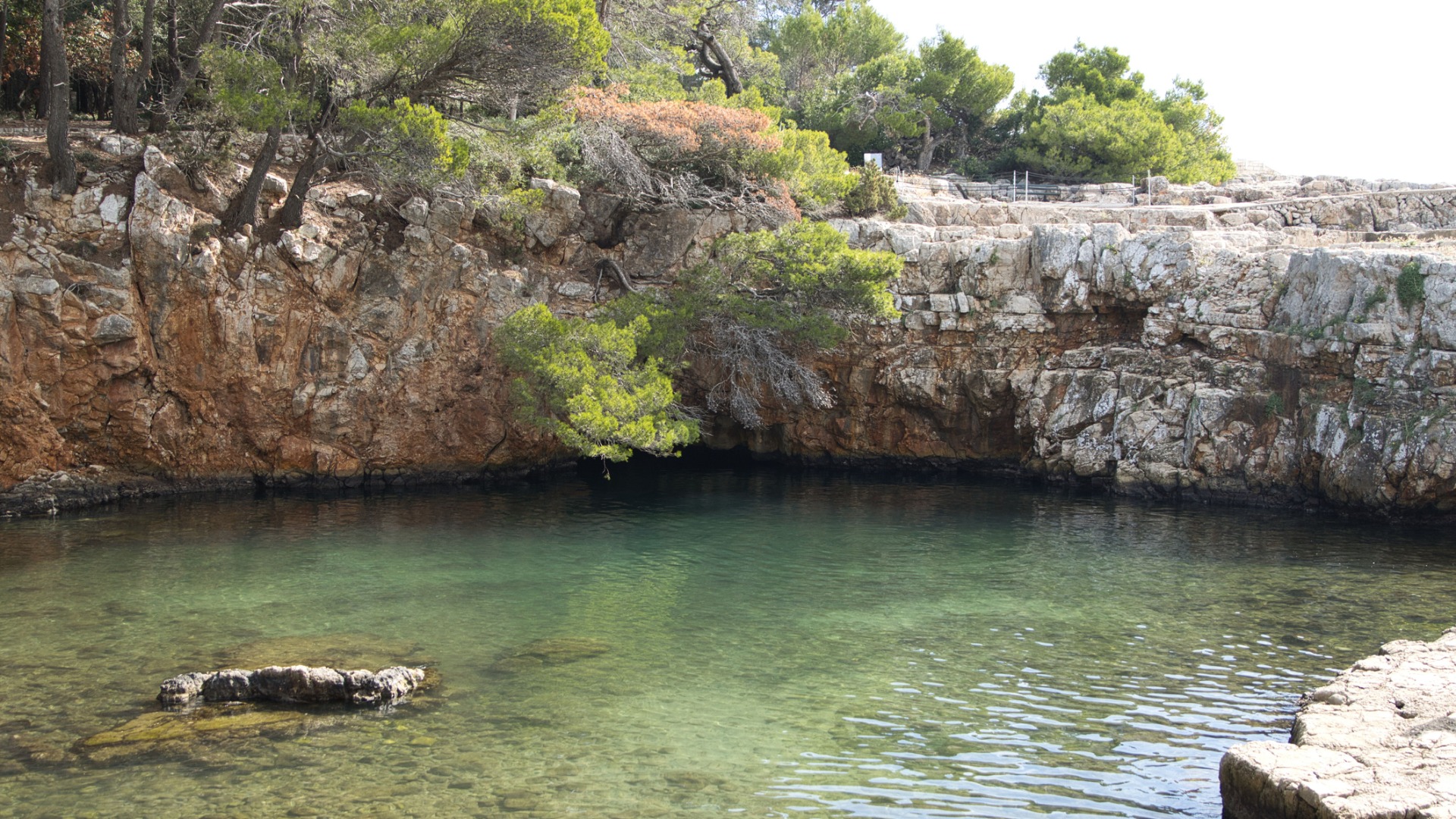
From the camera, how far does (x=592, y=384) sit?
72.0 feet

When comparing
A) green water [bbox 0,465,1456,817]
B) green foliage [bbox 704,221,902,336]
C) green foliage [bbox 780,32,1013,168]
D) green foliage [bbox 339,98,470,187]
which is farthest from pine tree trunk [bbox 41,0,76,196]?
green foliage [bbox 780,32,1013,168]

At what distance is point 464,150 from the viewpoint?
860 inches

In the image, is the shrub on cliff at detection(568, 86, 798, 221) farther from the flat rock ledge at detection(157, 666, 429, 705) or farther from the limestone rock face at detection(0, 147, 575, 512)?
the flat rock ledge at detection(157, 666, 429, 705)

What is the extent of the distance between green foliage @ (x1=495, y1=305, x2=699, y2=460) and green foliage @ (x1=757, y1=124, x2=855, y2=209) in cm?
680

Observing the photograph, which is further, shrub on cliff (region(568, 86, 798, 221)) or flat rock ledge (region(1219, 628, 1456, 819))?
shrub on cliff (region(568, 86, 798, 221))

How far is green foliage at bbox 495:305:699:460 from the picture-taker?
21.7 m

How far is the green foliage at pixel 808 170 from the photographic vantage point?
90.4 feet

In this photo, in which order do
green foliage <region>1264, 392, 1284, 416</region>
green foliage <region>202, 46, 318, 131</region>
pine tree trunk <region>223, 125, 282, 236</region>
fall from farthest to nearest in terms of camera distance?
green foliage <region>1264, 392, 1284, 416</region>
pine tree trunk <region>223, 125, 282, 236</region>
green foliage <region>202, 46, 318, 131</region>

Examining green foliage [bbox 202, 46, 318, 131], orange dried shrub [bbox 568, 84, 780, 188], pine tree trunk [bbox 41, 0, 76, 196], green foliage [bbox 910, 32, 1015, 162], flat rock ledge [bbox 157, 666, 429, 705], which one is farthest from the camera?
green foliage [bbox 910, 32, 1015, 162]

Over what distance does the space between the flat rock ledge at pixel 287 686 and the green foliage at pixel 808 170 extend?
1917cm

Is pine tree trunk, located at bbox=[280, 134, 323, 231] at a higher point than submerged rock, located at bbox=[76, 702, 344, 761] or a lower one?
higher

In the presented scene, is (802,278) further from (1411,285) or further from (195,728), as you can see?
(195,728)

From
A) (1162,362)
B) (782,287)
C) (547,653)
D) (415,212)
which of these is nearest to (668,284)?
(782,287)

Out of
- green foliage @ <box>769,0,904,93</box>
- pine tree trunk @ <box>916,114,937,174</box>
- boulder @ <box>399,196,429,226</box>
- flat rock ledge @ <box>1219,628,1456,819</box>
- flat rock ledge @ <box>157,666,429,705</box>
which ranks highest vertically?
green foliage @ <box>769,0,904,93</box>
